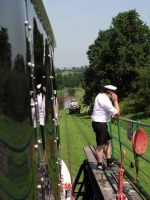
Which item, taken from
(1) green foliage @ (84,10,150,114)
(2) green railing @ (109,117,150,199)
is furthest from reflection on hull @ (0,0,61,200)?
(1) green foliage @ (84,10,150,114)

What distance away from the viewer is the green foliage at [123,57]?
162ft

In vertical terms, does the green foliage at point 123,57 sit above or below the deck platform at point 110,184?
above

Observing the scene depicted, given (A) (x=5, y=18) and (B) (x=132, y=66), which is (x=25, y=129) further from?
(B) (x=132, y=66)

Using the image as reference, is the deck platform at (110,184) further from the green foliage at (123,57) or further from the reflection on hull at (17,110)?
the green foliage at (123,57)

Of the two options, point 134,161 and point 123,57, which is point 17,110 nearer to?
point 134,161

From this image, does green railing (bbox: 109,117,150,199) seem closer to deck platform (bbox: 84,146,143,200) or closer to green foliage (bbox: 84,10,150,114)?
deck platform (bbox: 84,146,143,200)

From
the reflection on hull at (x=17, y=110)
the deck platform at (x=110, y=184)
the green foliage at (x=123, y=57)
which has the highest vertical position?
the green foliage at (x=123, y=57)

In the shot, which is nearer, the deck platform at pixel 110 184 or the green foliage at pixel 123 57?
the deck platform at pixel 110 184

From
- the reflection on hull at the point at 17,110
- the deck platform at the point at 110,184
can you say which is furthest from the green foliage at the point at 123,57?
the reflection on hull at the point at 17,110

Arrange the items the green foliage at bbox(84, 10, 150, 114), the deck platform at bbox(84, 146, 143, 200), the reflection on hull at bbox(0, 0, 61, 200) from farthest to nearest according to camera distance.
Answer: the green foliage at bbox(84, 10, 150, 114)
the deck platform at bbox(84, 146, 143, 200)
the reflection on hull at bbox(0, 0, 61, 200)

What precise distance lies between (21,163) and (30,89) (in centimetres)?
57

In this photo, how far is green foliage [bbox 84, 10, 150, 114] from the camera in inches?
1939

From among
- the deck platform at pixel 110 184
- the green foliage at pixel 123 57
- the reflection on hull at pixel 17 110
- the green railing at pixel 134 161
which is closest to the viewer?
the reflection on hull at pixel 17 110

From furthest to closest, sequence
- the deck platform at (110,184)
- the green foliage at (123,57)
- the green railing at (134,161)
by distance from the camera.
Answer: the green foliage at (123,57), the green railing at (134,161), the deck platform at (110,184)
